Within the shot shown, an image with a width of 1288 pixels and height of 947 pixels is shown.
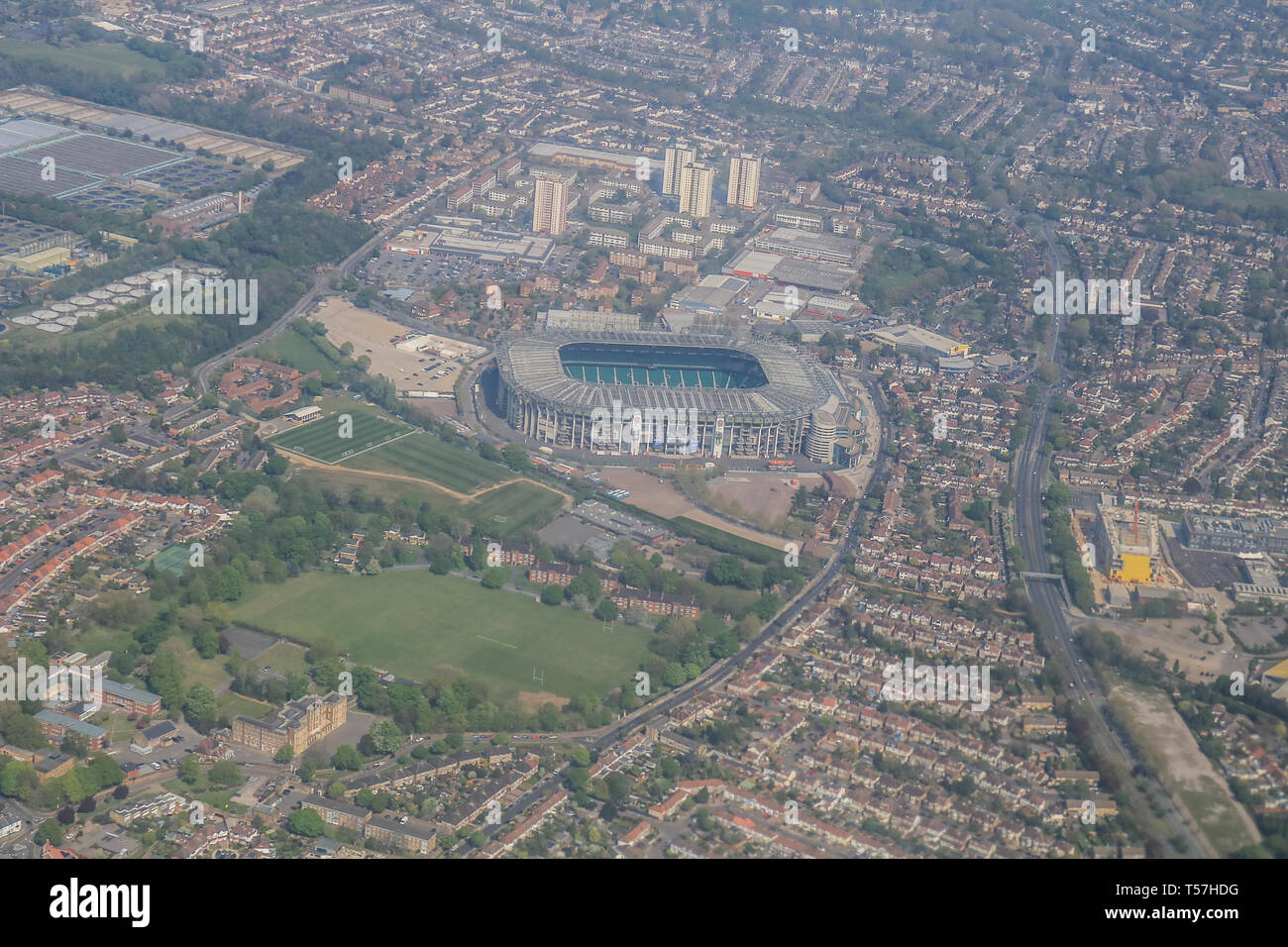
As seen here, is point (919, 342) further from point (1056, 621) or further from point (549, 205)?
point (1056, 621)

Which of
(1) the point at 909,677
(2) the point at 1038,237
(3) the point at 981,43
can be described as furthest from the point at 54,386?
(3) the point at 981,43

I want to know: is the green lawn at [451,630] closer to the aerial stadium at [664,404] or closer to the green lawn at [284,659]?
the green lawn at [284,659]

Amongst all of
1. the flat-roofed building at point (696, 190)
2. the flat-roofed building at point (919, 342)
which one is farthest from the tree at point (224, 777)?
the flat-roofed building at point (696, 190)

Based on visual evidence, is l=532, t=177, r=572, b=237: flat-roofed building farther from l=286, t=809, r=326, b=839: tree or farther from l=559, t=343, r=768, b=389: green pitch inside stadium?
l=286, t=809, r=326, b=839: tree

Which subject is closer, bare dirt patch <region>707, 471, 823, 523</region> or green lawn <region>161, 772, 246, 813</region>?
green lawn <region>161, 772, 246, 813</region>

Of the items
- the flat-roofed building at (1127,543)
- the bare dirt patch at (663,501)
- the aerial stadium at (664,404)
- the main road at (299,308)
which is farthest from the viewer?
the main road at (299,308)

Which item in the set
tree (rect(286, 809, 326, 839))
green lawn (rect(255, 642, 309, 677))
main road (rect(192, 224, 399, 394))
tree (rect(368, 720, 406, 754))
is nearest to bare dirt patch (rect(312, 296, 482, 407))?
main road (rect(192, 224, 399, 394))
